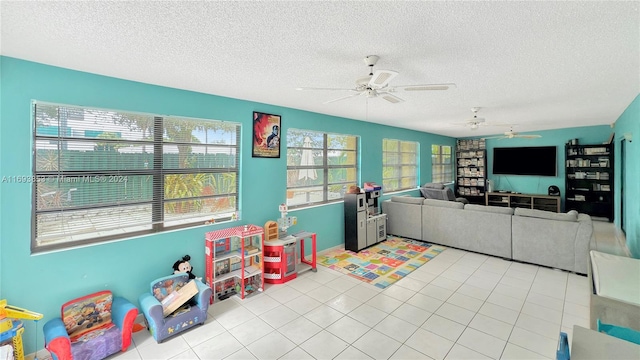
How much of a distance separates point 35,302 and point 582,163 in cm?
1027

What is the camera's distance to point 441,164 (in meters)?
8.75

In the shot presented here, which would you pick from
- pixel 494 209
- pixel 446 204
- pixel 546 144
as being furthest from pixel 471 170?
pixel 494 209

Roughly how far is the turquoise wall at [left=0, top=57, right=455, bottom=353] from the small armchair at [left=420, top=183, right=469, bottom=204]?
430 centimetres

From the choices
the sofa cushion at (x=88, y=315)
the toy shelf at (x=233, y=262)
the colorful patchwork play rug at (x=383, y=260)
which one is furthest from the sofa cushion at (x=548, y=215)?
the sofa cushion at (x=88, y=315)

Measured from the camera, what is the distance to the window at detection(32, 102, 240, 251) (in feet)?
8.14

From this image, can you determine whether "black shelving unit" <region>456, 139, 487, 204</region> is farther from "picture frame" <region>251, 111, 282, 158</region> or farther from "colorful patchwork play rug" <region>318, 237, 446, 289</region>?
"picture frame" <region>251, 111, 282, 158</region>

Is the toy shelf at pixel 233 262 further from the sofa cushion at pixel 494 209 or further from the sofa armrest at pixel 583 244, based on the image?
the sofa armrest at pixel 583 244

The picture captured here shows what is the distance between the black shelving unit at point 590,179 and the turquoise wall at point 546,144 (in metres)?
0.21

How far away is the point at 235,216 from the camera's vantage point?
3703 millimetres

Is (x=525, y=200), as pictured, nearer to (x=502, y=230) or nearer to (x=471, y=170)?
(x=471, y=170)

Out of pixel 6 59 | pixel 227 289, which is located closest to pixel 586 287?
pixel 227 289

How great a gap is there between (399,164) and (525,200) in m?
3.90

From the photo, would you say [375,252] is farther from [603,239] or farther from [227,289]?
[603,239]

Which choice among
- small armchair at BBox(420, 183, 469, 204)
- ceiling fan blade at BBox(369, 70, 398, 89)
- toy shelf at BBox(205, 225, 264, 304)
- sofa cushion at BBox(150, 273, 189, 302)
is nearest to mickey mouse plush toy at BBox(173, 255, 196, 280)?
sofa cushion at BBox(150, 273, 189, 302)
